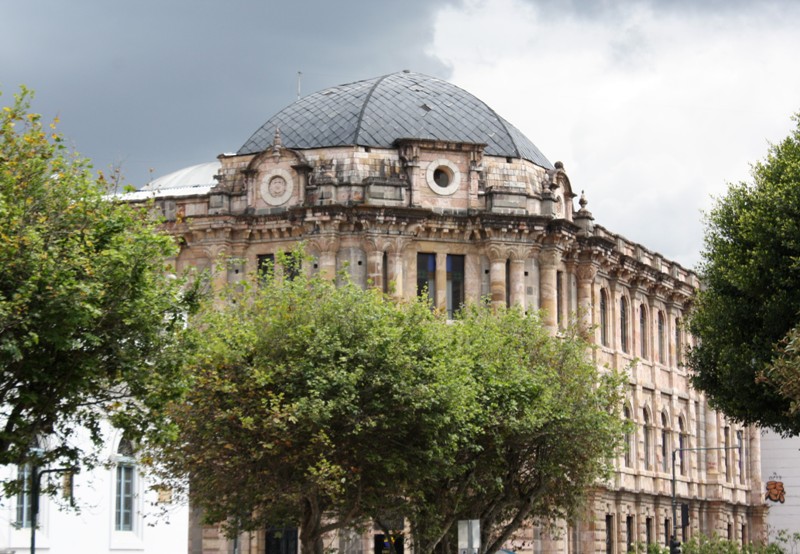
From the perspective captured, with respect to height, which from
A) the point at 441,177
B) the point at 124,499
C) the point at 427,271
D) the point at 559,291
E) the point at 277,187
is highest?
the point at 441,177

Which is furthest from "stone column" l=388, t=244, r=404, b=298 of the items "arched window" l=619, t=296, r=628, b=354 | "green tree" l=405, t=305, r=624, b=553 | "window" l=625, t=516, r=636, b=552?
"window" l=625, t=516, r=636, b=552

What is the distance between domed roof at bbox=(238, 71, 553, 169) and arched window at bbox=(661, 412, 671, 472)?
48.9 ft

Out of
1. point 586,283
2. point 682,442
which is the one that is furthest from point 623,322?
point 682,442

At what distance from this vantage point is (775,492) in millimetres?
88750

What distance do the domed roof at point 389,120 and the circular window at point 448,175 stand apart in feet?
4.81

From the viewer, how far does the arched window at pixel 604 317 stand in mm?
70912

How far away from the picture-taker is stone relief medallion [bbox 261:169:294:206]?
213 ft

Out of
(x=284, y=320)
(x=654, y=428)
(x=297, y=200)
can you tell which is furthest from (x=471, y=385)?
(x=654, y=428)

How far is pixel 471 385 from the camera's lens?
43.5m

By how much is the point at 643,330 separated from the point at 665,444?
5.47m

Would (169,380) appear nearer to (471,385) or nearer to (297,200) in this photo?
(471,385)

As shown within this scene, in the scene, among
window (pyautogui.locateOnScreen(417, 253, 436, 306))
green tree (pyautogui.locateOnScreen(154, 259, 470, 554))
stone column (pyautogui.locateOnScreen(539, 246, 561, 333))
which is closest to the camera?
green tree (pyautogui.locateOnScreen(154, 259, 470, 554))

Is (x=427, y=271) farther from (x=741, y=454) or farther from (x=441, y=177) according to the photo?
(x=741, y=454)

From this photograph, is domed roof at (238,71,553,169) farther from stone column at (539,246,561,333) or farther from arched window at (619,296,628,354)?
arched window at (619,296,628,354)
